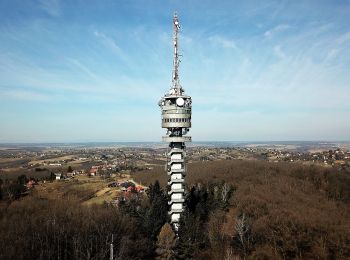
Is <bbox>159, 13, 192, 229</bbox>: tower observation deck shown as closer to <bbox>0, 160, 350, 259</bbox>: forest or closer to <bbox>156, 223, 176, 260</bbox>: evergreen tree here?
<bbox>0, 160, 350, 259</bbox>: forest

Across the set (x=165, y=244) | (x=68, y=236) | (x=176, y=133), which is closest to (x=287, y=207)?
(x=176, y=133)

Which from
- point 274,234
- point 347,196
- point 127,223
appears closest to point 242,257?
point 274,234

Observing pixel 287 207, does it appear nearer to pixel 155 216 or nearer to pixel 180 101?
pixel 155 216

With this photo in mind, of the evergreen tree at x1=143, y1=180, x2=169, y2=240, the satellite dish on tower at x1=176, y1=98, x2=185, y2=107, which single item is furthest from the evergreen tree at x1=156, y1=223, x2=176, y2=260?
the satellite dish on tower at x1=176, y1=98, x2=185, y2=107

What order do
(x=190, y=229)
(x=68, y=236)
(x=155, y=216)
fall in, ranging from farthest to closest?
(x=155, y=216)
(x=190, y=229)
(x=68, y=236)

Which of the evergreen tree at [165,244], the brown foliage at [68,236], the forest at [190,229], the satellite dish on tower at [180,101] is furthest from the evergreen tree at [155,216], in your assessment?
the satellite dish on tower at [180,101]

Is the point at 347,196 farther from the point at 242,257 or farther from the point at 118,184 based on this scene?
the point at 118,184
